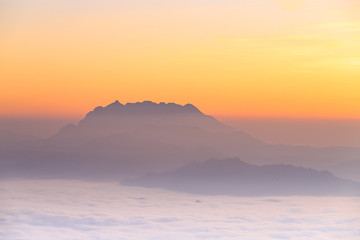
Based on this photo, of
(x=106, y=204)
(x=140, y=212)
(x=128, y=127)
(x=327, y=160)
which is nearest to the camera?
(x=140, y=212)

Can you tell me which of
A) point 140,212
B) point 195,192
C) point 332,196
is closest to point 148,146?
point 195,192

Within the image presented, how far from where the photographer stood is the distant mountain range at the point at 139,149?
27141mm

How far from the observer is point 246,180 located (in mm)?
33469

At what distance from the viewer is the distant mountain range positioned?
2714cm

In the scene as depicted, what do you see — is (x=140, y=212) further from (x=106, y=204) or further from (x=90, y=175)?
(x=90, y=175)

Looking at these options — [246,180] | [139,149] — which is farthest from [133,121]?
[246,180]

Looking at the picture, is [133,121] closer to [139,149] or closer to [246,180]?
[139,149]

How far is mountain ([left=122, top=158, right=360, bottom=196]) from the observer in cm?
3014

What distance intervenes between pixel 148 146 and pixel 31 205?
9082 mm

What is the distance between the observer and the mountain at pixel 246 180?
98.9ft

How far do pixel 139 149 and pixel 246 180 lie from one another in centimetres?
826

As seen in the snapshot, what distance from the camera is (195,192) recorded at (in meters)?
32.8

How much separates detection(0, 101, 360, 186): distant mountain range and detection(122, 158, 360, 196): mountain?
89cm

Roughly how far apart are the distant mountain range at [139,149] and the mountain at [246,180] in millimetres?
890
